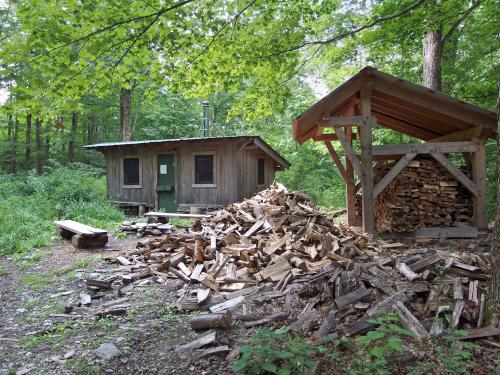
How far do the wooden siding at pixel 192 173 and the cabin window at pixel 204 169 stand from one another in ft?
0.63

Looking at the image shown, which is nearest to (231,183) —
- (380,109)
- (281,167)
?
(281,167)

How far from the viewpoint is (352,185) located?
10.1 metres

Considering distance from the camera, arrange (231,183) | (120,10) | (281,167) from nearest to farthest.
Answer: (120,10)
(231,183)
(281,167)

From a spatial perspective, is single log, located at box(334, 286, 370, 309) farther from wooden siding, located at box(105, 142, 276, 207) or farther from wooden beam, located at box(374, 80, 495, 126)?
wooden siding, located at box(105, 142, 276, 207)

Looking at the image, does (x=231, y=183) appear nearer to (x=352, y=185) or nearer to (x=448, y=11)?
(x=352, y=185)

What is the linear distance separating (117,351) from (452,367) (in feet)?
10.7

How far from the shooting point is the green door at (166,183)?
54.3ft

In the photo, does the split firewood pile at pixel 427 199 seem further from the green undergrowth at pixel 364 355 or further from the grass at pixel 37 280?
the grass at pixel 37 280

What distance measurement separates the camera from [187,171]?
16.2m

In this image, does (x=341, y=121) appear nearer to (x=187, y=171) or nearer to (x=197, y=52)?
(x=197, y=52)

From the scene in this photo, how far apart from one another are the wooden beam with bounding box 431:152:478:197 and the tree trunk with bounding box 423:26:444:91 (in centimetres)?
331

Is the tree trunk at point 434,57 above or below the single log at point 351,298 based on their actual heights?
above

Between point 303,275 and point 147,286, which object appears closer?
point 303,275

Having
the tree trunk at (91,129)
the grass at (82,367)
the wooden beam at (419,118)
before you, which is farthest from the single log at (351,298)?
the tree trunk at (91,129)
